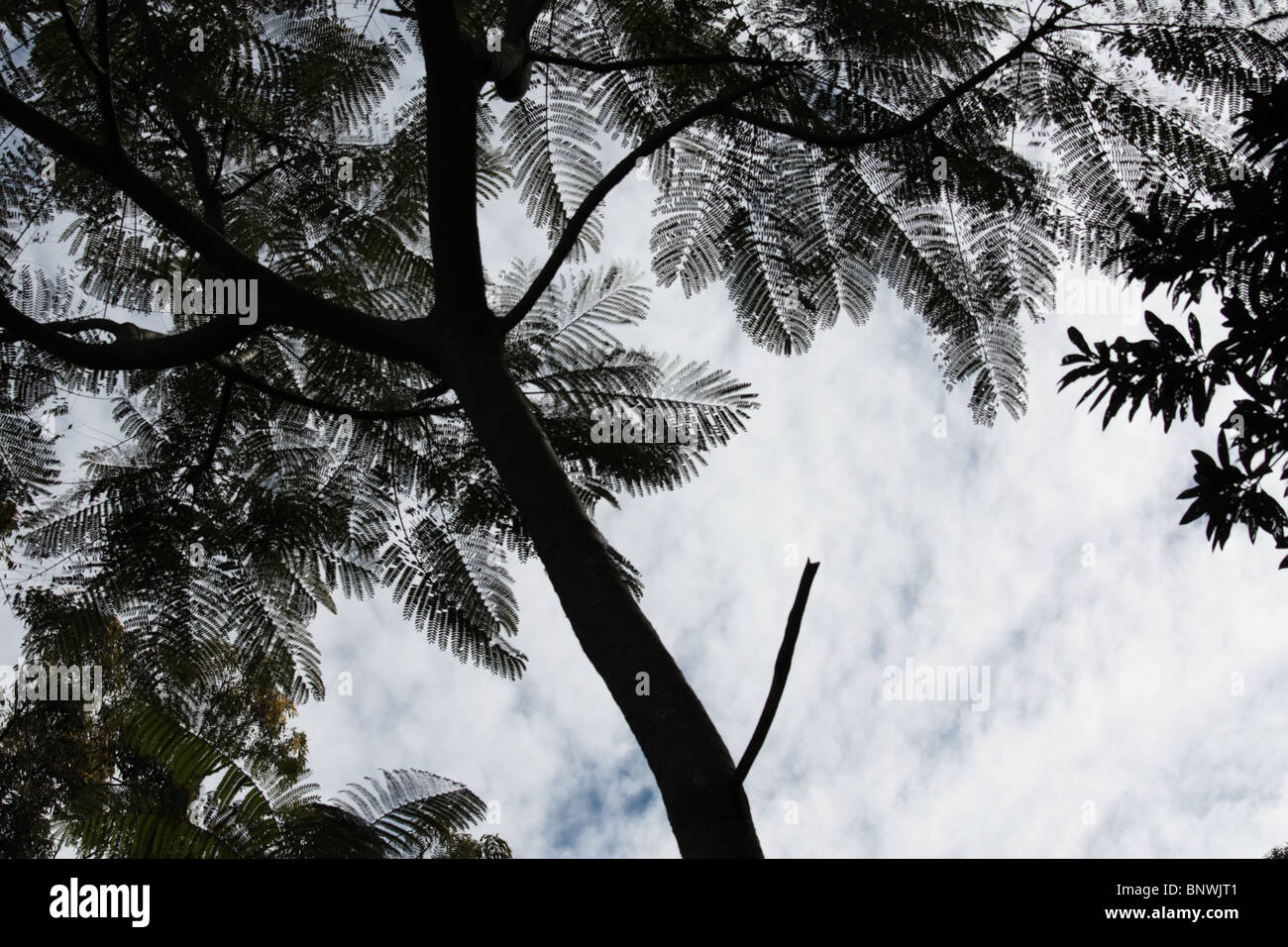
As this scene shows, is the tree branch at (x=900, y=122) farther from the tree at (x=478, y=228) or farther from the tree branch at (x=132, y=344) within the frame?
the tree branch at (x=132, y=344)

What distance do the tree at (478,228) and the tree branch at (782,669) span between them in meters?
0.98

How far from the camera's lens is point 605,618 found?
2.30 metres

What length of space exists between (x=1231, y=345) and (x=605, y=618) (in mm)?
1887

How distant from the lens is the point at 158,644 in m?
3.41

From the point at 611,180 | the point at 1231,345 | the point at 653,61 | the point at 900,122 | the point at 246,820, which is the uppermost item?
the point at 653,61

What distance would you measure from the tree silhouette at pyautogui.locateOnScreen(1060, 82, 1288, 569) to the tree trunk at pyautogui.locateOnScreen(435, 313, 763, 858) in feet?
5.00

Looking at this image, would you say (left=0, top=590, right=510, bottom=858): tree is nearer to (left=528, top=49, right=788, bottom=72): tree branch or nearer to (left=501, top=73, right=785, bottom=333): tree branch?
(left=501, top=73, right=785, bottom=333): tree branch

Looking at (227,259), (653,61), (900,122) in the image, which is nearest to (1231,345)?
(900,122)

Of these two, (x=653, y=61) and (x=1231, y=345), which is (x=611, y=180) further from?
(x=1231, y=345)

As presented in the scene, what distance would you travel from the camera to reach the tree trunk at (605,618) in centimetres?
193
